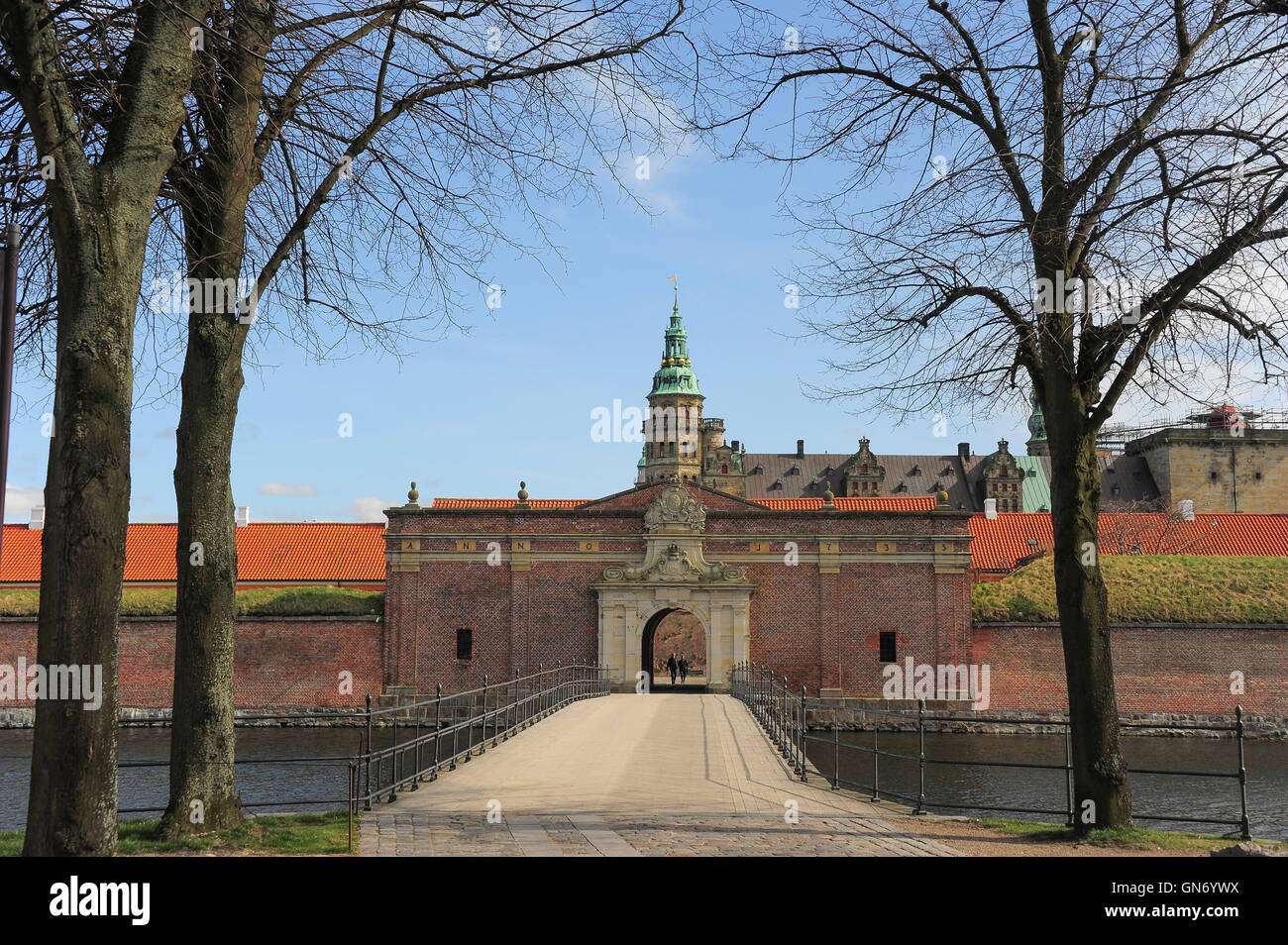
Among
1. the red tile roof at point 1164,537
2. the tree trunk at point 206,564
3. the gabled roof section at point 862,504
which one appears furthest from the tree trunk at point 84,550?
the red tile roof at point 1164,537

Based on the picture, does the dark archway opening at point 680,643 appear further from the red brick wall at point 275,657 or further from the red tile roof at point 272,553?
the red brick wall at point 275,657

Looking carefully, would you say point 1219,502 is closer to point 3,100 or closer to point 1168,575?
point 1168,575

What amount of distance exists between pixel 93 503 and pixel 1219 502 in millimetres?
73654

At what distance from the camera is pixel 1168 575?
34719mm

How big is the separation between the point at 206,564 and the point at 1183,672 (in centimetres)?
3128

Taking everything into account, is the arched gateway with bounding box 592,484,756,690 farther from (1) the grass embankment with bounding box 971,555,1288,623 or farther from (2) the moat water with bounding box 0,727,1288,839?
(1) the grass embankment with bounding box 971,555,1288,623

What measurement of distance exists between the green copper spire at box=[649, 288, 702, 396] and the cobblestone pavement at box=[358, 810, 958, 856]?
74.7 meters

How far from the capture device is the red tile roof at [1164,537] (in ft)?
133

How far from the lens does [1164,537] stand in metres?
43.4

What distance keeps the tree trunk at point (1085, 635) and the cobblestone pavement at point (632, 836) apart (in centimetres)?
163

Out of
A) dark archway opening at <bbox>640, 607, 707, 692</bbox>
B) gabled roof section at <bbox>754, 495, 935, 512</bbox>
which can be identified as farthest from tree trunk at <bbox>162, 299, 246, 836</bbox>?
dark archway opening at <bbox>640, 607, 707, 692</bbox>

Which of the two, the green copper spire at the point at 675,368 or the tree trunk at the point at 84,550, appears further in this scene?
the green copper spire at the point at 675,368
